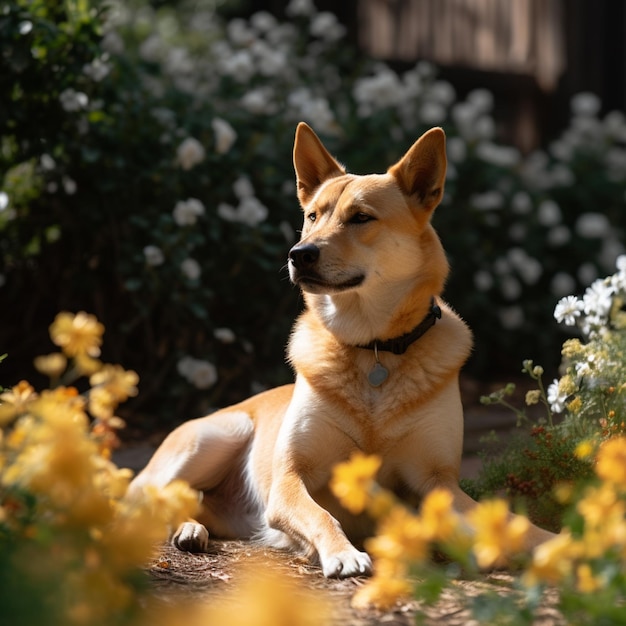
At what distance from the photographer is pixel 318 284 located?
10.8 feet

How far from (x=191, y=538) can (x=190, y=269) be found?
2.02 meters

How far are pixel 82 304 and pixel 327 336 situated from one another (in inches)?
103

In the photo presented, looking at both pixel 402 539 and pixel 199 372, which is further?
pixel 199 372

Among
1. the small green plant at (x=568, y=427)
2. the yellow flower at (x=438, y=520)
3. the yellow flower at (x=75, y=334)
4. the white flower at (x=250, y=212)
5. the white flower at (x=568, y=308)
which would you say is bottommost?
the small green plant at (x=568, y=427)

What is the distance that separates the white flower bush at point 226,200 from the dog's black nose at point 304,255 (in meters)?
1.13

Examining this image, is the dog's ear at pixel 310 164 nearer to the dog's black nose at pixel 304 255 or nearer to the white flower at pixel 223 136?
the dog's black nose at pixel 304 255

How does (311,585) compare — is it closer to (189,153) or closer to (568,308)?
(568,308)

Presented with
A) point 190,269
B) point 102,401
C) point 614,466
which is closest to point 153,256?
point 190,269

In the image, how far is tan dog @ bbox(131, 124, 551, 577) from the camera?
3.18m

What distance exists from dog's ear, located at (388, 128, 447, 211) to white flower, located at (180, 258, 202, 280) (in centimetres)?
Result: 170

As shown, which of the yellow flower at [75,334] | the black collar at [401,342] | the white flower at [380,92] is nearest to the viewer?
the yellow flower at [75,334]

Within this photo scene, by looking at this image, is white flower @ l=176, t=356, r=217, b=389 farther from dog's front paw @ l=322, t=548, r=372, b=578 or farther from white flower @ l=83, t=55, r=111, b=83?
dog's front paw @ l=322, t=548, r=372, b=578

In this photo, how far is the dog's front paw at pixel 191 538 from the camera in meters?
3.20

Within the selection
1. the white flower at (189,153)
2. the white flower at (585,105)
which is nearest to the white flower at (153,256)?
the white flower at (189,153)
